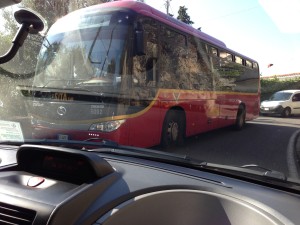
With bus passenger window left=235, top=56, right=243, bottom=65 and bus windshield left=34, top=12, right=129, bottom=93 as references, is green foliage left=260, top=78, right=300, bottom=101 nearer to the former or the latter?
bus passenger window left=235, top=56, right=243, bottom=65

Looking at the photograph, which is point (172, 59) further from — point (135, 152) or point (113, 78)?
point (135, 152)

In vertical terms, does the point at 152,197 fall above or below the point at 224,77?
below

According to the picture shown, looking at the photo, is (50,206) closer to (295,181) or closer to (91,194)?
(91,194)

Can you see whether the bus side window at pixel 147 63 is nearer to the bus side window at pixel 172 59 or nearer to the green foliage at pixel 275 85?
the bus side window at pixel 172 59

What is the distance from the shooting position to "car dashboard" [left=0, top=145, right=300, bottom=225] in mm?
1737

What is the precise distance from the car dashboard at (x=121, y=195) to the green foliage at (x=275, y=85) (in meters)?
7.75

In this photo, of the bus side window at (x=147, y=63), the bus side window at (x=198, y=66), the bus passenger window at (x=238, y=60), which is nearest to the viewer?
the bus side window at (x=147, y=63)

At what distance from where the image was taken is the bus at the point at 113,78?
627 cm

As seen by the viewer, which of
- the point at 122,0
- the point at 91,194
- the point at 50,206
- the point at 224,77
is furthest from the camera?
the point at 224,77

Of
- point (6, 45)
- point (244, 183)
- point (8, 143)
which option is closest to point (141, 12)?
point (6, 45)

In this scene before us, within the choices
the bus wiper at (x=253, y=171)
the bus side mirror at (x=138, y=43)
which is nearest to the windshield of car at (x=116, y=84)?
the bus side mirror at (x=138, y=43)

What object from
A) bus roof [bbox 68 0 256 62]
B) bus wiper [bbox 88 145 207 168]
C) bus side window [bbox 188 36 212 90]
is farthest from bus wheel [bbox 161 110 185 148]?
bus wiper [bbox 88 145 207 168]

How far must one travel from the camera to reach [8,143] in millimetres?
3162

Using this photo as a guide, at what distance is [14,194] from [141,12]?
5495mm
